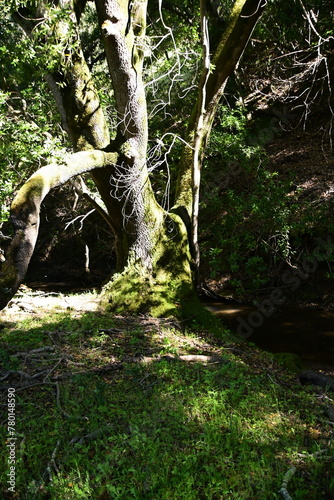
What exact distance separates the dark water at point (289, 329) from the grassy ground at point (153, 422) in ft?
7.44

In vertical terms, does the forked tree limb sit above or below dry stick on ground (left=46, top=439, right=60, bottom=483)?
above

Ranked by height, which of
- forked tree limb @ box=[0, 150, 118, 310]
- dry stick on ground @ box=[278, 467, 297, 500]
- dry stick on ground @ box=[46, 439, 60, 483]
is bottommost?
dry stick on ground @ box=[46, 439, 60, 483]

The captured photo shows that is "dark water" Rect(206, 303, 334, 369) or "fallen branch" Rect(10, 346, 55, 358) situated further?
"dark water" Rect(206, 303, 334, 369)

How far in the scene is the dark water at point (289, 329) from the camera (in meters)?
6.89

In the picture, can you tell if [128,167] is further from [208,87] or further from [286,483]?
[286,483]

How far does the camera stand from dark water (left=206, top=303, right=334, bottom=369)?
689 cm

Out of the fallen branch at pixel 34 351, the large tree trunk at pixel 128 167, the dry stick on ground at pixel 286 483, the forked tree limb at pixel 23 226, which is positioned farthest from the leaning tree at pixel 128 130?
the dry stick on ground at pixel 286 483

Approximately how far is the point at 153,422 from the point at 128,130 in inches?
183

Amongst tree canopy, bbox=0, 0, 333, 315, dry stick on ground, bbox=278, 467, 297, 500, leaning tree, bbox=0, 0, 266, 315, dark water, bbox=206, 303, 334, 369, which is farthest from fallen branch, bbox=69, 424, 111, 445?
dark water, bbox=206, 303, 334, 369

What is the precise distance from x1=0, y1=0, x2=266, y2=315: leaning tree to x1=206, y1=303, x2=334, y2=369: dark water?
2.15 meters

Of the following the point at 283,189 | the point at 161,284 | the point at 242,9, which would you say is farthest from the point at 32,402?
the point at 283,189

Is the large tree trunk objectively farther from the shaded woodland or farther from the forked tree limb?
the forked tree limb

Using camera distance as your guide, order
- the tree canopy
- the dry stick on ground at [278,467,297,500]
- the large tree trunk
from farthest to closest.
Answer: the large tree trunk → the tree canopy → the dry stick on ground at [278,467,297,500]

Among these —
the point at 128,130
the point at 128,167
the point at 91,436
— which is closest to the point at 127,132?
the point at 128,130
